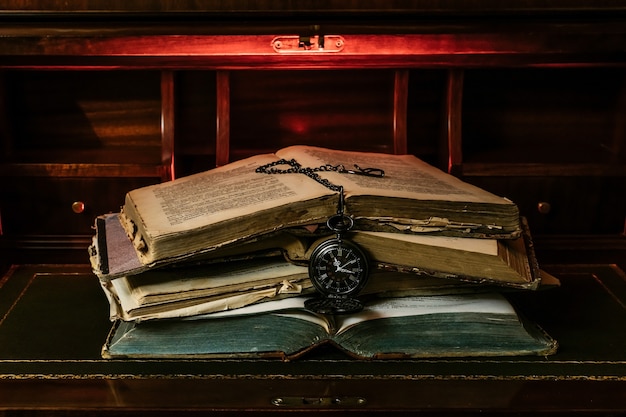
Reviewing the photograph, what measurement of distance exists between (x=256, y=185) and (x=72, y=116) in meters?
0.70

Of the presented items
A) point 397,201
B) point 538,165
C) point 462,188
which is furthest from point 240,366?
point 538,165

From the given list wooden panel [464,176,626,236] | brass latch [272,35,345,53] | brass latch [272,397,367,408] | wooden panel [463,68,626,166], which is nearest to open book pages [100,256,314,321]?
brass latch [272,397,367,408]

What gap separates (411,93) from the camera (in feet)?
5.62

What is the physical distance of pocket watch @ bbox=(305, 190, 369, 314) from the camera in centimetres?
106

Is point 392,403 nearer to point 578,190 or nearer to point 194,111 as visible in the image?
point 578,190

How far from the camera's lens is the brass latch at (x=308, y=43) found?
132cm

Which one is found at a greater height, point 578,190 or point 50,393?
point 578,190

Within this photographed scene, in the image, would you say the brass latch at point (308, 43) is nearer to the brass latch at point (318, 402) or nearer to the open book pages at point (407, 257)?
the open book pages at point (407, 257)

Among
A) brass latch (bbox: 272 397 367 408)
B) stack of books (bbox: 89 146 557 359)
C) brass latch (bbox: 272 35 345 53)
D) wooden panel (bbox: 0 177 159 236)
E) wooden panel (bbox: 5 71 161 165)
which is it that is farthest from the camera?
wooden panel (bbox: 5 71 161 165)

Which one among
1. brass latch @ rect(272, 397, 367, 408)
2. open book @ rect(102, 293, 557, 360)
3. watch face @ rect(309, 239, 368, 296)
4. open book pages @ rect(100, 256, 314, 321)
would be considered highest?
watch face @ rect(309, 239, 368, 296)

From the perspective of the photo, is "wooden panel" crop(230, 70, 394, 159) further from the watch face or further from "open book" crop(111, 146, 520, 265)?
the watch face

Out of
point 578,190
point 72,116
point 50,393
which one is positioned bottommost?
point 50,393

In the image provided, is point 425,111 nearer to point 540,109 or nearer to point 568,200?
point 540,109

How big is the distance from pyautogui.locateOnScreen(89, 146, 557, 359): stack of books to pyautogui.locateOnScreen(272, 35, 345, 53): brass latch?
28 cm
